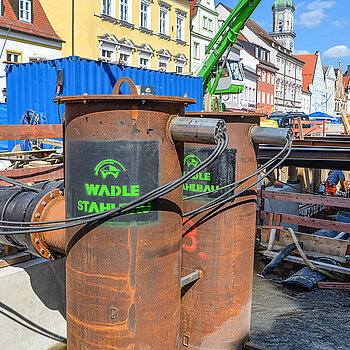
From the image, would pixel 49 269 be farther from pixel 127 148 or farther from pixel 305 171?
pixel 305 171

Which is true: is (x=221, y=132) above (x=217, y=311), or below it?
above

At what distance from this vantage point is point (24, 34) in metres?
18.5

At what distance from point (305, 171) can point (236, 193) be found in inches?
579

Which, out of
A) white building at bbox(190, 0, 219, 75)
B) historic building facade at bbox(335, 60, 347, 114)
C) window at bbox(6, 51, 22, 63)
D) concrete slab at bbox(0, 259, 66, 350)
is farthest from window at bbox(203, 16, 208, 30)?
historic building facade at bbox(335, 60, 347, 114)

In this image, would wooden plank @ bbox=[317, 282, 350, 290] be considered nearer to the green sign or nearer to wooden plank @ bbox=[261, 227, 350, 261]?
wooden plank @ bbox=[261, 227, 350, 261]

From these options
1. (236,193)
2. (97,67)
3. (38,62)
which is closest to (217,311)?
(236,193)

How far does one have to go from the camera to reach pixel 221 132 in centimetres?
257

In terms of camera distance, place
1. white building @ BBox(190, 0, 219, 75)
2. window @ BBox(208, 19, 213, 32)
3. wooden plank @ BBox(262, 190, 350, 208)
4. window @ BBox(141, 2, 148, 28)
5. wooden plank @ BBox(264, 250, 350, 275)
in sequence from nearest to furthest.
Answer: wooden plank @ BBox(264, 250, 350, 275) < wooden plank @ BBox(262, 190, 350, 208) < window @ BBox(141, 2, 148, 28) < white building @ BBox(190, 0, 219, 75) < window @ BBox(208, 19, 213, 32)

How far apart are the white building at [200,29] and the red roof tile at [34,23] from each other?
12.8m

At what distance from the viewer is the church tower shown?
80.5 meters

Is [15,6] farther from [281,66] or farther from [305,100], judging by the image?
[305,100]

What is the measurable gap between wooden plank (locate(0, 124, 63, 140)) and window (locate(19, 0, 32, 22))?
15859mm

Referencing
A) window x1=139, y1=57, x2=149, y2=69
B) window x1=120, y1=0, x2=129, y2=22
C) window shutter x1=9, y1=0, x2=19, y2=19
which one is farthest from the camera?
window x1=139, y1=57, x2=149, y2=69

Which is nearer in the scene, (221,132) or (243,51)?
(221,132)
